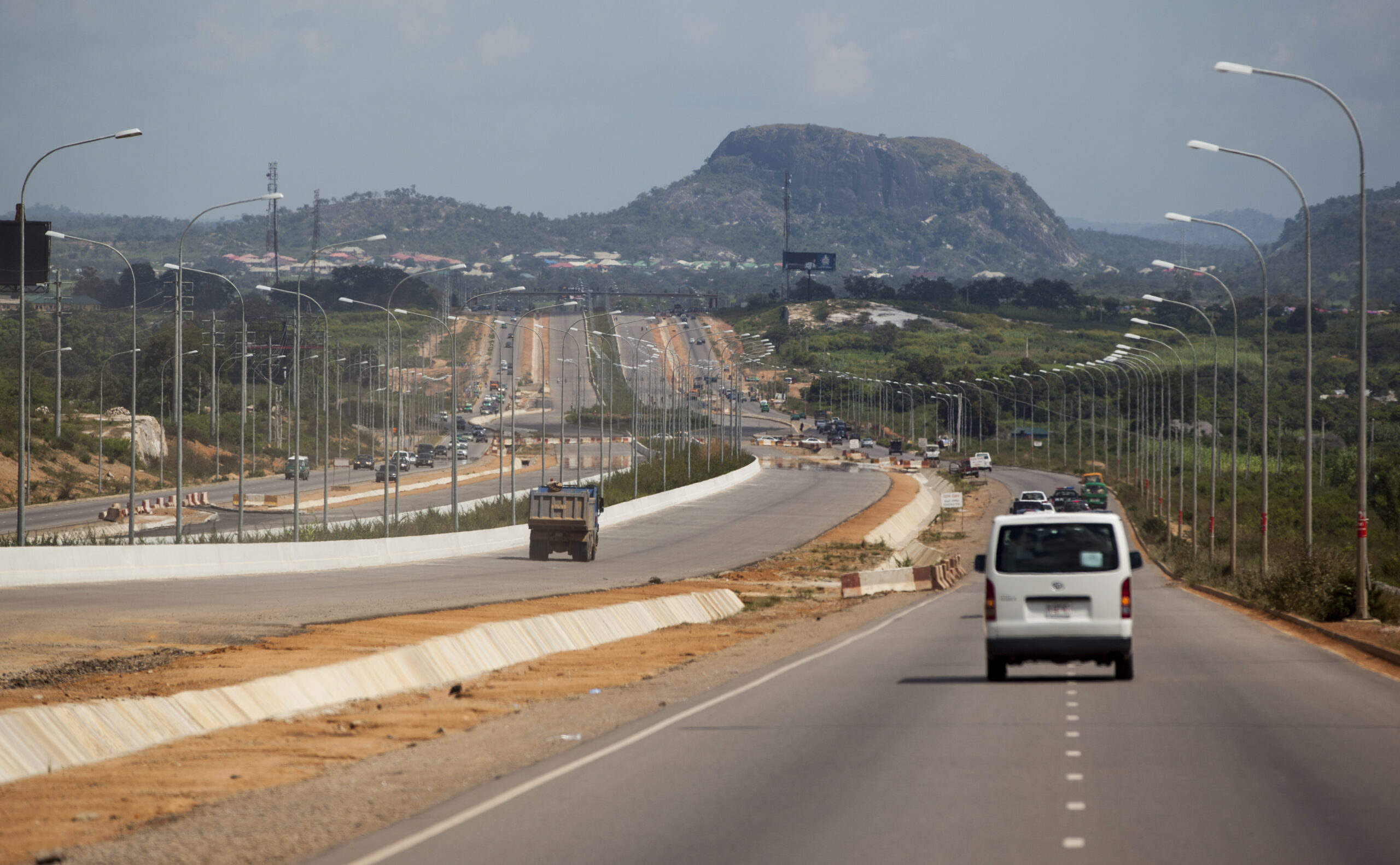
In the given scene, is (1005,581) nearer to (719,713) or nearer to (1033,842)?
(719,713)

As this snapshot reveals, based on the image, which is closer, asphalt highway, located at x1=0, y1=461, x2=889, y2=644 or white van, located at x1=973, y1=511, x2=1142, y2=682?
white van, located at x1=973, y1=511, x2=1142, y2=682

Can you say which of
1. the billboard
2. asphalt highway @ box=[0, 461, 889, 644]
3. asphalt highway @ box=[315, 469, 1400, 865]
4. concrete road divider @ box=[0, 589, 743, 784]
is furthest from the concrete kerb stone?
asphalt highway @ box=[315, 469, 1400, 865]

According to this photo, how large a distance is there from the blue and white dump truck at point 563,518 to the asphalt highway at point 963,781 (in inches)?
1345

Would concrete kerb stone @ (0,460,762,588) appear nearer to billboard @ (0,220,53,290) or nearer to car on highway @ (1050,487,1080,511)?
billboard @ (0,220,53,290)

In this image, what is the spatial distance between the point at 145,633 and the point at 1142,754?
680 inches

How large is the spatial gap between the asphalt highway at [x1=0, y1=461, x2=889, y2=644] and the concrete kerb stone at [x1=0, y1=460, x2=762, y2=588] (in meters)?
0.55

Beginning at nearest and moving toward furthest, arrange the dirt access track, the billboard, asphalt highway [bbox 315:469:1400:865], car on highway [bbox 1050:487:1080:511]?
1. asphalt highway [bbox 315:469:1400:865]
2. the dirt access track
3. the billboard
4. car on highway [bbox 1050:487:1080:511]

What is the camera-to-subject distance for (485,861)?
27.9 ft

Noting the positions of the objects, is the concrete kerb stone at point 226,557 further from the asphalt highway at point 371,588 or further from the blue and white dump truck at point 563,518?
the blue and white dump truck at point 563,518

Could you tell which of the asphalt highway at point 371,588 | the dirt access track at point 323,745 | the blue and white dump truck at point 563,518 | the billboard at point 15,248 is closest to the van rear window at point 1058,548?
the dirt access track at point 323,745

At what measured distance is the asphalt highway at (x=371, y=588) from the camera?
25.0 m

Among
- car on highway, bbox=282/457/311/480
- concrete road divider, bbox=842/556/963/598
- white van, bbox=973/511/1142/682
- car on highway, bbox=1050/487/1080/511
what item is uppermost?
white van, bbox=973/511/1142/682

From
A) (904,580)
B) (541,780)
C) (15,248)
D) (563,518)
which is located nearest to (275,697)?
(541,780)

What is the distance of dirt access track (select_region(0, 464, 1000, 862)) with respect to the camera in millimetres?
9828
